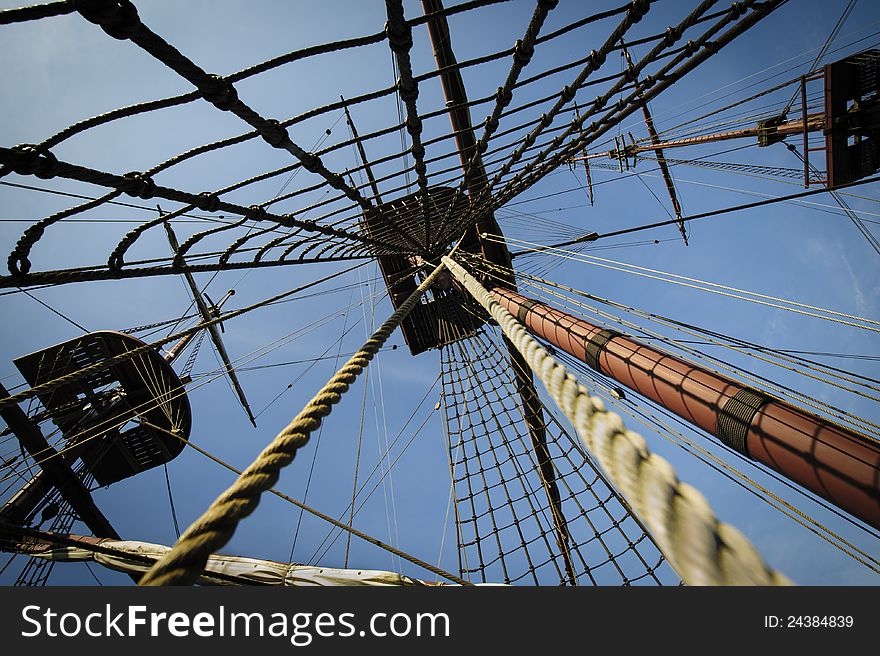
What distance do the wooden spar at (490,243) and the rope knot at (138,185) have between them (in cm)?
267

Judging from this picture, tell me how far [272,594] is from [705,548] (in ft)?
8.64

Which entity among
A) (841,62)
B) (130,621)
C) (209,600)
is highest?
(841,62)

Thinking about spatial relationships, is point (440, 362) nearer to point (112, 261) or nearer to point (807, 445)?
point (112, 261)

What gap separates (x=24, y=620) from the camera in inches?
82.7

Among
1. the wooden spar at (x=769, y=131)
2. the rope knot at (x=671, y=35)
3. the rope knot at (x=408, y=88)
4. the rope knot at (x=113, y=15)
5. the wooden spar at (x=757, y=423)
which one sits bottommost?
the wooden spar at (x=757, y=423)

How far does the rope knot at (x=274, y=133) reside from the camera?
171cm

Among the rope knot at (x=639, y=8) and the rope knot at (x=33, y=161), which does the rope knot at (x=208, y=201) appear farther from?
the rope knot at (x=639, y=8)

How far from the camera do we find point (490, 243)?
632 centimetres

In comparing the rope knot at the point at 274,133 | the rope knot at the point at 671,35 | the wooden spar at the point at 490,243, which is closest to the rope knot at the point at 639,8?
the rope knot at the point at 671,35

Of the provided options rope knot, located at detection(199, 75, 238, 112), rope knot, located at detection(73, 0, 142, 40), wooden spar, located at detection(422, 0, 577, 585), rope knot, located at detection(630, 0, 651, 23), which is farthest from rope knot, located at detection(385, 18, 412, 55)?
wooden spar, located at detection(422, 0, 577, 585)

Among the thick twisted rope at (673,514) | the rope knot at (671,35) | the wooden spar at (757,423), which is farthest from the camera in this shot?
the rope knot at (671,35)

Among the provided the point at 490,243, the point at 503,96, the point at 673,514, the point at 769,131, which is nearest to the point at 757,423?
the point at 673,514

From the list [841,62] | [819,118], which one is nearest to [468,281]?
[841,62]

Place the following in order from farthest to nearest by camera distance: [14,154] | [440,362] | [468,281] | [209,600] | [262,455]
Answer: [440,362] → [468,281] → [209,600] → [14,154] → [262,455]
